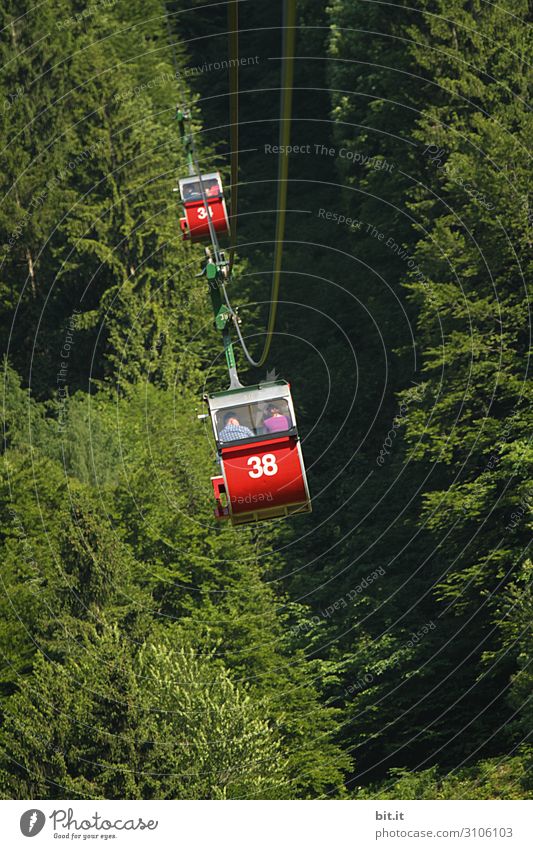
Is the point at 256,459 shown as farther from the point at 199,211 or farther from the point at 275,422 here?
the point at 199,211

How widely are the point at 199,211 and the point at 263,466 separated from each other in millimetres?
33828

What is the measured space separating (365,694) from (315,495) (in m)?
17.0

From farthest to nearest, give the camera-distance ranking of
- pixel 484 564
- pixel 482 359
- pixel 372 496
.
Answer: pixel 372 496 → pixel 482 359 → pixel 484 564

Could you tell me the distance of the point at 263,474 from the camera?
37.1 metres

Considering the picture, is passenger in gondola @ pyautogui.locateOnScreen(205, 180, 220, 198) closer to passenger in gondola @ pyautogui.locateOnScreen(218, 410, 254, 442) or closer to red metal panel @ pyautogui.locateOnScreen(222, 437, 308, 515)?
passenger in gondola @ pyautogui.locateOnScreen(218, 410, 254, 442)

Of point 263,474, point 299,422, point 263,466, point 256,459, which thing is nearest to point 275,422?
point 256,459

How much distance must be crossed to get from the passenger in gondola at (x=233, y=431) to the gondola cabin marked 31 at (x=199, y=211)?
103 ft

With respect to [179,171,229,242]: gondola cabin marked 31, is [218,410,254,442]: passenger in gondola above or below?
below

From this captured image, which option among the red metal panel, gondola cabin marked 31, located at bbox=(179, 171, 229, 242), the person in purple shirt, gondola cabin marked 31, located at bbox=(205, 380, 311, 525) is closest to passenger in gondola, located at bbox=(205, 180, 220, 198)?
gondola cabin marked 31, located at bbox=(179, 171, 229, 242)

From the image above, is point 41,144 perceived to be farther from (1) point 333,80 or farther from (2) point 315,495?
(2) point 315,495

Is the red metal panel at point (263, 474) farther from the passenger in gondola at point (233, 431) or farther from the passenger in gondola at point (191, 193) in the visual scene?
the passenger in gondola at point (191, 193)

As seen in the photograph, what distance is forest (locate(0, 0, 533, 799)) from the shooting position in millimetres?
70688

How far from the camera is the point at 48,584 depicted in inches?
3152

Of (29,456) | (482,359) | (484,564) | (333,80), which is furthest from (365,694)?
(333,80)
